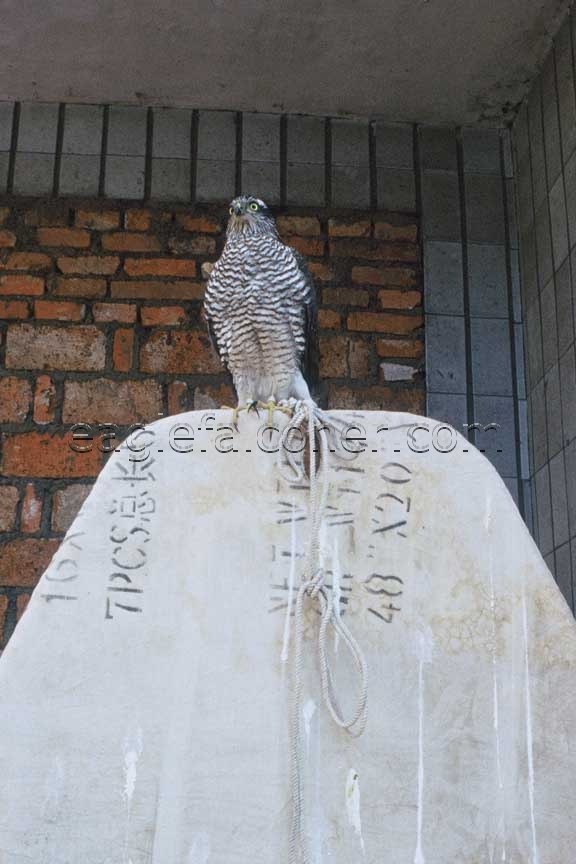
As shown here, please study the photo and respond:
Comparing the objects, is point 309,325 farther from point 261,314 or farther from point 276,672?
point 276,672

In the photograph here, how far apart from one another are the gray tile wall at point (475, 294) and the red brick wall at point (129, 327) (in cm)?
6

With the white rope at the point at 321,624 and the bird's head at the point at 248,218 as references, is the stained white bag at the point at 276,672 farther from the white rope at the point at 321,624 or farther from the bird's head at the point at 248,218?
the bird's head at the point at 248,218

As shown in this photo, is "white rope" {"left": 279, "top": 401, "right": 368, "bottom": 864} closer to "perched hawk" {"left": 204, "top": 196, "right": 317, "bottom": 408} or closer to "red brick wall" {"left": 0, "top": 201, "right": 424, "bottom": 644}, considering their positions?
"perched hawk" {"left": 204, "top": 196, "right": 317, "bottom": 408}

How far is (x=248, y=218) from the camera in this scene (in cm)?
249

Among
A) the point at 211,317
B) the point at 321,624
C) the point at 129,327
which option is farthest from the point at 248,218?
the point at 321,624

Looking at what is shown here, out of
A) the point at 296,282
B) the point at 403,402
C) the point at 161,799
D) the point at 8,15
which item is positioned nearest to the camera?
the point at 161,799

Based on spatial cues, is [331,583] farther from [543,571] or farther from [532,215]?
[532,215]

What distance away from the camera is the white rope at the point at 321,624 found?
1.35 meters

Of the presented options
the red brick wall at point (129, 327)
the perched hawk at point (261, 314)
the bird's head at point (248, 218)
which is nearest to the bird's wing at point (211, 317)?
the perched hawk at point (261, 314)

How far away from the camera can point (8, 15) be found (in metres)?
2.60

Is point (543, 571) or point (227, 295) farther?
point (227, 295)

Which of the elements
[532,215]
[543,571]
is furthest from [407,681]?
[532,215]

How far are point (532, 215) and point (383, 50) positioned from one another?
0.59 meters

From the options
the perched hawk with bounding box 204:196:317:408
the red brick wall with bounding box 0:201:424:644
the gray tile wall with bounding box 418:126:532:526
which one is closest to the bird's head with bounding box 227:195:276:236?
the perched hawk with bounding box 204:196:317:408
